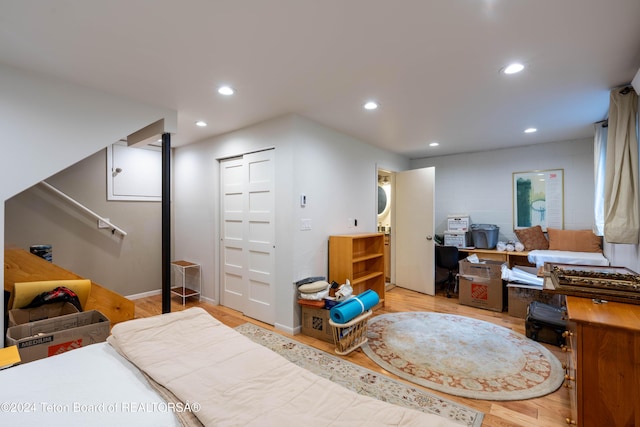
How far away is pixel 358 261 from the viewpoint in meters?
3.77

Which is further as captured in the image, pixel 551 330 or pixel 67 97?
pixel 551 330

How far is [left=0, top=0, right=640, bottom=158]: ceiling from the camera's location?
155cm

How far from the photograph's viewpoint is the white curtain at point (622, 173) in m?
2.11

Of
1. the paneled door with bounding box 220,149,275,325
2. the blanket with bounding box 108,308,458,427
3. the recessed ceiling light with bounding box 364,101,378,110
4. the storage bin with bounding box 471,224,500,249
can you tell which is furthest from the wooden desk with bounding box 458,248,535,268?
the blanket with bounding box 108,308,458,427

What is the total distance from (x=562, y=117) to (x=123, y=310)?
5.31 meters

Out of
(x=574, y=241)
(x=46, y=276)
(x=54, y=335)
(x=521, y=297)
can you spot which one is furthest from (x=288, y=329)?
(x=574, y=241)

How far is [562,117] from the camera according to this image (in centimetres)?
322

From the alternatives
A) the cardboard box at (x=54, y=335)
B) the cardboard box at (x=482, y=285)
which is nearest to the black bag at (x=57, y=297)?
the cardboard box at (x=54, y=335)

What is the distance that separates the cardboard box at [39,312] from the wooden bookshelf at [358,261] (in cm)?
259

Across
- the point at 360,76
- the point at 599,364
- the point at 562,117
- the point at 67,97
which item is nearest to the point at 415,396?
the point at 599,364

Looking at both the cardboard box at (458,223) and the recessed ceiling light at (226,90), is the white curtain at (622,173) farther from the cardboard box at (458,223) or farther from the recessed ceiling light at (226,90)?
the recessed ceiling light at (226,90)

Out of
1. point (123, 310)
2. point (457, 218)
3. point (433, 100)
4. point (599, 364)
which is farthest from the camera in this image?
point (457, 218)

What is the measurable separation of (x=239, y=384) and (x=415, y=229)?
416 cm

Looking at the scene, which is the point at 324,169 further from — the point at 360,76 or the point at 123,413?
the point at 123,413
